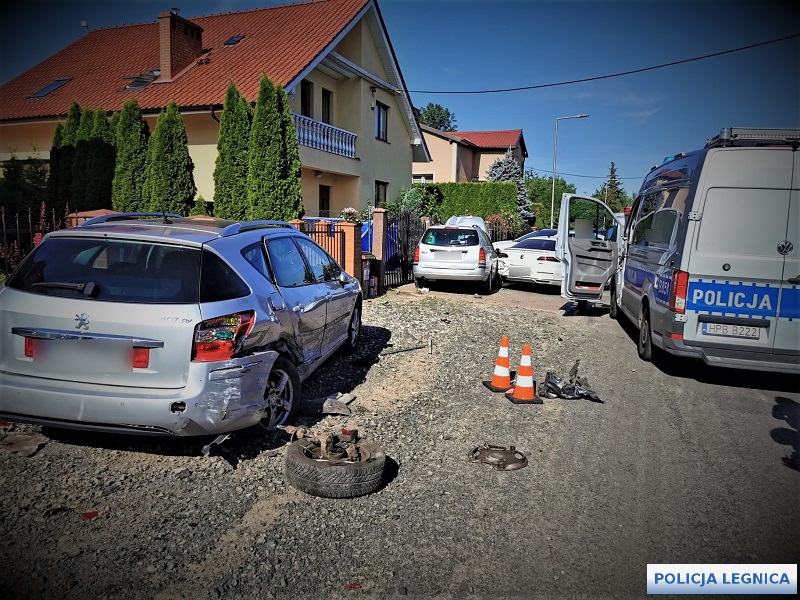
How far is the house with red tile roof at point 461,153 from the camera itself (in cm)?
4356

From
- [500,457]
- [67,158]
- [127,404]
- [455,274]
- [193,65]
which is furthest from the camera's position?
[193,65]

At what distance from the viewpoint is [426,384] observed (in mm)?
6660

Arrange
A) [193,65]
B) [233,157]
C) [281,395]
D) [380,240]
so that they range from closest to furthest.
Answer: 1. [281,395]
2. [380,240]
3. [233,157]
4. [193,65]

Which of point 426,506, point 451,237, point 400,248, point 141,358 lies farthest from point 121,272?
point 400,248

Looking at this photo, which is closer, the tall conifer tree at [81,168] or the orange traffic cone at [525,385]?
the orange traffic cone at [525,385]

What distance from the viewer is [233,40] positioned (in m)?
20.7

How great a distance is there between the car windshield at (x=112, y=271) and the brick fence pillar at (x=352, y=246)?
24.1 feet

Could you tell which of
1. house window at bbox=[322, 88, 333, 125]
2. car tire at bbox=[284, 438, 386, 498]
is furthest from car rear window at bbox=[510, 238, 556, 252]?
car tire at bbox=[284, 438, 386, 498]

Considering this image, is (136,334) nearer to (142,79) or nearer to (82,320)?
(82,320)

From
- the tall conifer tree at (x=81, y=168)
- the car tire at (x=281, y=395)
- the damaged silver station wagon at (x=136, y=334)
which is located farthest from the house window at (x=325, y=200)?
the damaged silver station wagon at (x=136, y=334)

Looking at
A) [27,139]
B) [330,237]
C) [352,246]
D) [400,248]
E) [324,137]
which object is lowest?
[400,248]

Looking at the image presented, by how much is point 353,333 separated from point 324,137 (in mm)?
13027

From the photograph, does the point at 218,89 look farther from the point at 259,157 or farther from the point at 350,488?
the point at 350,488

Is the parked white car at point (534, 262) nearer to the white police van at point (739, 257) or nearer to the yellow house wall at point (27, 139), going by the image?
the white police van at point (739, 257)
